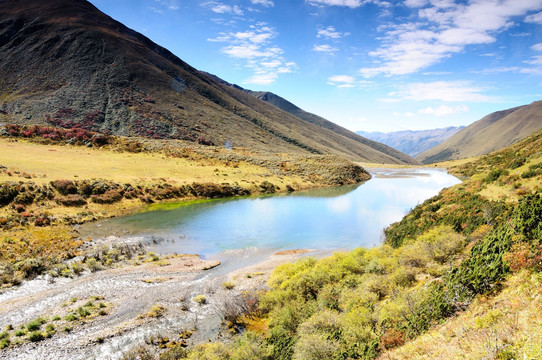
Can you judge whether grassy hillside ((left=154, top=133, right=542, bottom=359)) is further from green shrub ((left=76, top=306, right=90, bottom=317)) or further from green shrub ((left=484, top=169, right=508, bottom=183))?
green shrub ((left=484, top=169, right=508, bottom=183))

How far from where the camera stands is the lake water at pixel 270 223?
103ft

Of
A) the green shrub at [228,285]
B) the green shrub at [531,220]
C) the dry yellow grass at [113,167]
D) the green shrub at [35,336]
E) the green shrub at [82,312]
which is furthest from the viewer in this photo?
the dry yellow grass at [113,167]

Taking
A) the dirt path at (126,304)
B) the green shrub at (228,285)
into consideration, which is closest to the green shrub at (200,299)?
the dirt path at (126,304)

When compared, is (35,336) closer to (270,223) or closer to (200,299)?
(200,299)

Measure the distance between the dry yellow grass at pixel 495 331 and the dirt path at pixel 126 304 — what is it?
11174 mm

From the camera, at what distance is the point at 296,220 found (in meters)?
40.8

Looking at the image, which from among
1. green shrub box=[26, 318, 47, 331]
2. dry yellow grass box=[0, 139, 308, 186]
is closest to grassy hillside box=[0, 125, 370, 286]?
dry yellow grass box=[0, 139, 308, 186]

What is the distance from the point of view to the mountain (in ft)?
314

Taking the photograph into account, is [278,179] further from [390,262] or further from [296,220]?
[390,262]

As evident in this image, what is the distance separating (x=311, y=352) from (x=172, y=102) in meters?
126

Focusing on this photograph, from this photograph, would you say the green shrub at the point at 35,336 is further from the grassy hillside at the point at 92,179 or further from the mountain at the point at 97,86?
the mountain at the point at 97,86

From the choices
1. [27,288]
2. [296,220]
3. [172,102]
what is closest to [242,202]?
[296,220]

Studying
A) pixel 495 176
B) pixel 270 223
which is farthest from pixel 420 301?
pixel 270 223

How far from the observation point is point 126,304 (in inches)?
728
